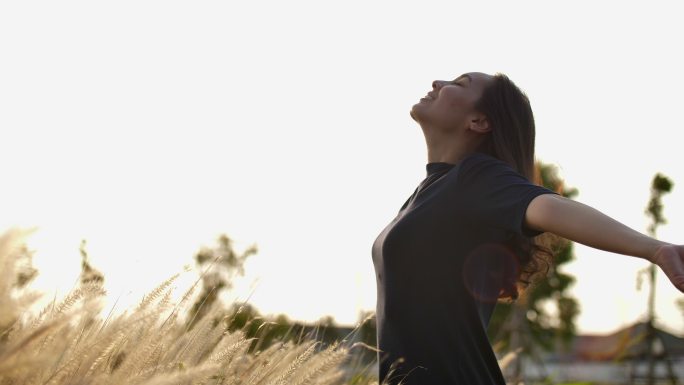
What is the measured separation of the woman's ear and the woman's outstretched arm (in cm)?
89

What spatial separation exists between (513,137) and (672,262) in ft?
4.35

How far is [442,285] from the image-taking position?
2.43 metres

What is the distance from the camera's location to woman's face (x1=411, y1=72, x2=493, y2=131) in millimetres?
2920

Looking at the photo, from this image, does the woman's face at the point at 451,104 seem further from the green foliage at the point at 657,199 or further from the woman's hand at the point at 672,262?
the green foliage at the point at 657,199

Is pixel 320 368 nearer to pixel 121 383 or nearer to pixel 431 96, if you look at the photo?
pixel 121 383

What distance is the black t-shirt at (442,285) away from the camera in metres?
2.38

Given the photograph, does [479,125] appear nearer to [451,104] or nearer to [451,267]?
[451,104]

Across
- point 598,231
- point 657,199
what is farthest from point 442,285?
point 657,199

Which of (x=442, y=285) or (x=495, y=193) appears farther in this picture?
(x=442, y=285)

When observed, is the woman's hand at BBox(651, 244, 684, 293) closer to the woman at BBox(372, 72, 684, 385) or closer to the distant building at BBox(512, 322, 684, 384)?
the woman at BBox(372, 72, 684, 385)

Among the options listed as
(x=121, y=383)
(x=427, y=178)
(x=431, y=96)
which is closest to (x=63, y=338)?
(x=121, y=383)

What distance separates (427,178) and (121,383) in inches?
54.6

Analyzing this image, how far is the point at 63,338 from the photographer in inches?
65.9

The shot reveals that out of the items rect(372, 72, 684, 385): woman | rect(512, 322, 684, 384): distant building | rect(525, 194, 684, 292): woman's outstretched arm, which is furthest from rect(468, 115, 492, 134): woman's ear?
rect(512, 322, 684, 384): distant building
